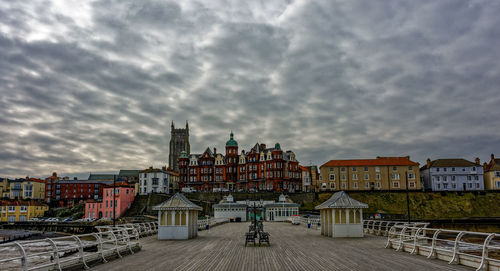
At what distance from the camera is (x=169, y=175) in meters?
119

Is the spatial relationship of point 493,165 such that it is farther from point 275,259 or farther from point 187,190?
point 275,259

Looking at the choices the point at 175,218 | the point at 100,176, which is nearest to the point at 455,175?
the point at 175,218

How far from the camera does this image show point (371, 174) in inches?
3492

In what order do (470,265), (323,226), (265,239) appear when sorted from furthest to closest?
(323,226) < (265,239) < (470,265)

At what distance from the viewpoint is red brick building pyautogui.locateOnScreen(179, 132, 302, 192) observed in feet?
298

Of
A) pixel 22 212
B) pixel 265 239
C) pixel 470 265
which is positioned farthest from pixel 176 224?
pixel 22 212

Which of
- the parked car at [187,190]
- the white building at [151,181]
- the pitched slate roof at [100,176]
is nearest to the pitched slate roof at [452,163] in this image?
the parked car at [187,190]

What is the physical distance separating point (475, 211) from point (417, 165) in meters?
16.2

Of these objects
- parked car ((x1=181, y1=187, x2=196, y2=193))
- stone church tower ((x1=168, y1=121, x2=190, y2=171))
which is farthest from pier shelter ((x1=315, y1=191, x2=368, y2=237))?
stone church tower ((x1=168, y1=121, x2=190, y2=171))

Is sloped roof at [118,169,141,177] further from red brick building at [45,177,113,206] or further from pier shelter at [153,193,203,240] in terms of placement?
pier shelter at [153,193,203,240]

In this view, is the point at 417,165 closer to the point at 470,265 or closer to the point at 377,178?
the point at 377,178

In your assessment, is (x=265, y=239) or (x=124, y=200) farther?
(x=124, y=200)

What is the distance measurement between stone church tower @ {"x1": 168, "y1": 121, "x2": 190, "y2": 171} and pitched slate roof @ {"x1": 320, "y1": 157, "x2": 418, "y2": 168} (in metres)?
92.9

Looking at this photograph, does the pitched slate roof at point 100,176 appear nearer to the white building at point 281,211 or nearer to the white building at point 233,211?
the white building at point 233,211
